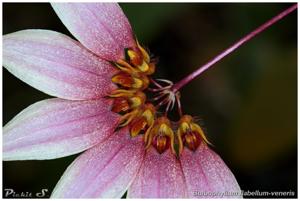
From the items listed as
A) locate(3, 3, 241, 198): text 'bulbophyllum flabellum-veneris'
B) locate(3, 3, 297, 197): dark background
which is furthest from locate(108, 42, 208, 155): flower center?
locate(3, 3, 297, 197): dark background

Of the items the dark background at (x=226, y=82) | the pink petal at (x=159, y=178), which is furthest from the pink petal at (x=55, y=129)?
the dark background at (x=226, y=82)

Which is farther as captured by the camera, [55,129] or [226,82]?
[226,82]

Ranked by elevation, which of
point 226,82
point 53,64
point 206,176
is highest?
point 53,64

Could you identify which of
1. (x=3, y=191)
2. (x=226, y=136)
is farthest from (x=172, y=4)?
(x=3, y=191)

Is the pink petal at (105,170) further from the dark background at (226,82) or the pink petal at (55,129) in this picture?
Answer: the dark background at (226,82)

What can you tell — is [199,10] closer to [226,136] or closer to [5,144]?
[226,136]

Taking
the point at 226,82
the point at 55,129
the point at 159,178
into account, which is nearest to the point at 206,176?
the point at 159,178

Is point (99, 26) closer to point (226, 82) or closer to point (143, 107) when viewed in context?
point (143, 107)

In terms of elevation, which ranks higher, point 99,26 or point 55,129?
point 99,26
